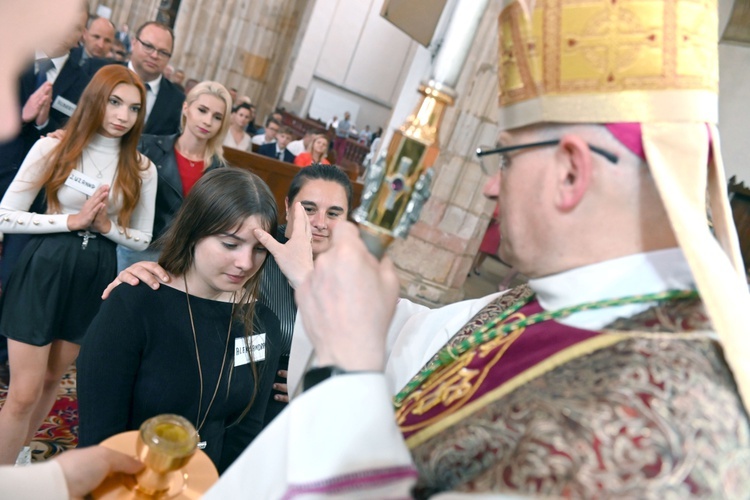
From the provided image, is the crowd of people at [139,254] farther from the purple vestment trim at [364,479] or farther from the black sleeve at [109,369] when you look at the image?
the purple vestment trim at [364,479]

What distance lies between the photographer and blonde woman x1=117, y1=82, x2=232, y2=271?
137 inches

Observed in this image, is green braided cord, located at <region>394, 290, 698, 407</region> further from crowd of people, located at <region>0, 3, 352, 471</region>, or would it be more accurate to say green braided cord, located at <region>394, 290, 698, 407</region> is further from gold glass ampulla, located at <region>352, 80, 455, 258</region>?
crowd of people, located at <region>0, 3, 352, 471</region>

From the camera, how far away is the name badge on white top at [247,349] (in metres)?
2.10

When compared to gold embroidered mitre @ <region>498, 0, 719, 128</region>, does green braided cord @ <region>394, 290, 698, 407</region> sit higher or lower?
lower

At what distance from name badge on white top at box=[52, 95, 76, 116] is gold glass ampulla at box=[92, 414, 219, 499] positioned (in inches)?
116

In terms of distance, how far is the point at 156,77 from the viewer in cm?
425

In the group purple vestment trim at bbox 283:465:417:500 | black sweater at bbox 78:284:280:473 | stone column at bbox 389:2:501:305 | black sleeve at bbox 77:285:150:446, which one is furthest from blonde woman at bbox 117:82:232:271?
stone column at bbox 389:2:501:305

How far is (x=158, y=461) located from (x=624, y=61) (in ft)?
3.79

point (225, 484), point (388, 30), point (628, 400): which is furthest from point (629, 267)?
point (388, 30)

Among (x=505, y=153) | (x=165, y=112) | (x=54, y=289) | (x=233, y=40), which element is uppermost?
(x=233, y=40)

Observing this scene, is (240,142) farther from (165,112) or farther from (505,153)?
(505,153)

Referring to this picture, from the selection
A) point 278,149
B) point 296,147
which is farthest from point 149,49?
point 296,147

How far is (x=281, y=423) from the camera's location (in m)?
1.09

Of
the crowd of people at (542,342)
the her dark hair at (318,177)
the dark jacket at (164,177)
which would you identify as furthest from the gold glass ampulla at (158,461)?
the dark jacket at (164,177)
